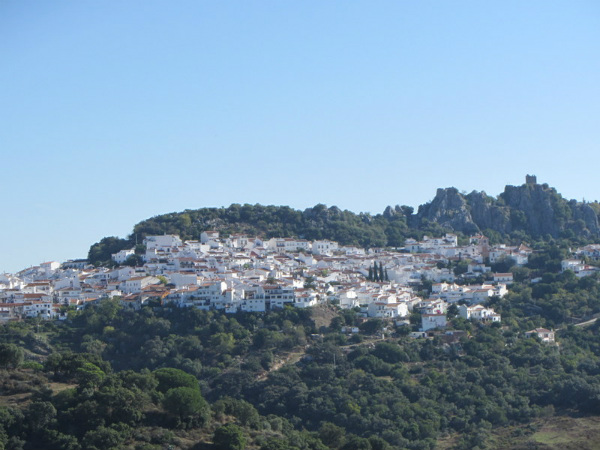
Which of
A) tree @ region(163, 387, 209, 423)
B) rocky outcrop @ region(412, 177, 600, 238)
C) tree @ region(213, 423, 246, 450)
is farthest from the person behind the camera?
rocky outcrop @ region(412, 177, 600, 238)

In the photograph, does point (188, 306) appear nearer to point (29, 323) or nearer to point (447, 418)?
point (29, 323)

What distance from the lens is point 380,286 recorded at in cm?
6031

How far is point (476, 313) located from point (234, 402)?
23.2 metres

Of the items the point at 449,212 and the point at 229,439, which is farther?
the point at 449,212

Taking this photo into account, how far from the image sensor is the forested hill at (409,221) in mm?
A: 77062

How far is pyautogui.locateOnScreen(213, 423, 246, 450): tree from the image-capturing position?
102 feet

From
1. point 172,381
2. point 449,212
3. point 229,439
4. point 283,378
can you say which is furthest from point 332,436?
point 449,212

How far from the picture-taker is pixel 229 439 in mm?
31156

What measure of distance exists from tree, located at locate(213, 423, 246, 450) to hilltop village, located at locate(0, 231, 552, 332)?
905 inches

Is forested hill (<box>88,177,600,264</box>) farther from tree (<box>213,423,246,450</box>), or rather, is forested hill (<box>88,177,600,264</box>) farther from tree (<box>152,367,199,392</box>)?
tree (<box>213,423,246,450</box>)

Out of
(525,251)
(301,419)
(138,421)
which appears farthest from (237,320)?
(525,251)

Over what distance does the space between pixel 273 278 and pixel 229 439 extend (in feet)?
93.1

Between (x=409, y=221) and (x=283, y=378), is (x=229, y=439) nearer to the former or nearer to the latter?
(x=283, y=378)

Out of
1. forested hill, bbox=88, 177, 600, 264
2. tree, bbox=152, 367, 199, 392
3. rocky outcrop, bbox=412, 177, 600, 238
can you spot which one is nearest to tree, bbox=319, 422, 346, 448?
tree, bbox=152, 367, 199, 392
